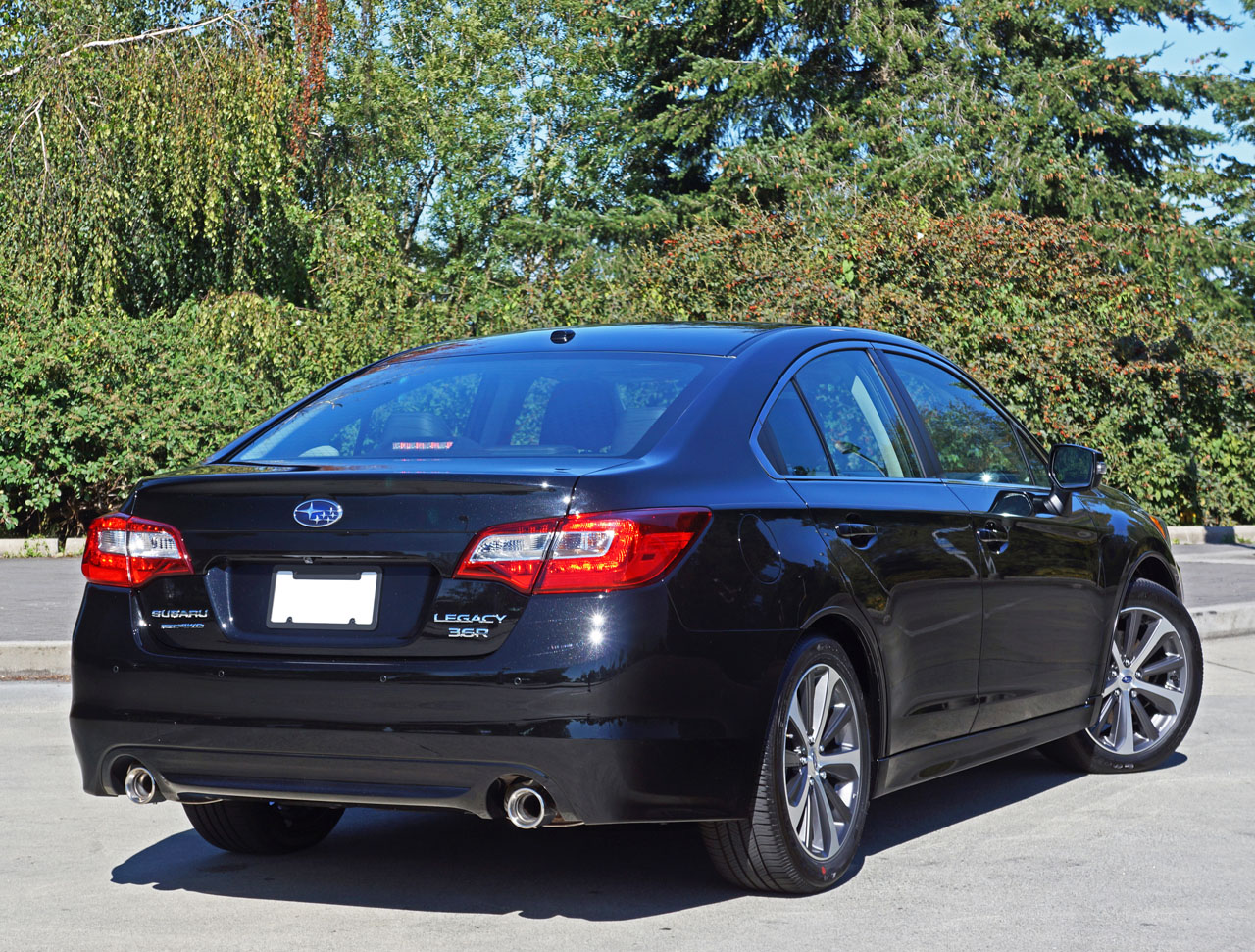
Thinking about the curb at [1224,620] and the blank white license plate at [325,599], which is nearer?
the blank white license plate at [325,599]

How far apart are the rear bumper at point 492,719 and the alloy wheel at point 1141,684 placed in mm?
2831

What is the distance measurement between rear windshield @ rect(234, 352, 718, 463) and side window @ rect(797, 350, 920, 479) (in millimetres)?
436

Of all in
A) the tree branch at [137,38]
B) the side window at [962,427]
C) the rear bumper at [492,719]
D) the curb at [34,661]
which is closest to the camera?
the rear bumper at [492,719]

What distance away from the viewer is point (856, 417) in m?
5.32

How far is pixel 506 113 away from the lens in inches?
1869

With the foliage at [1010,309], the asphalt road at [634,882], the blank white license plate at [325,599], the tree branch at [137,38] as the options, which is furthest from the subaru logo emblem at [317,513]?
the tree branch at [137,38]

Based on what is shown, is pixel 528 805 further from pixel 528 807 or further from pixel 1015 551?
pixel 1015 551

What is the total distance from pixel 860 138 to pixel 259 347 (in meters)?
14.4

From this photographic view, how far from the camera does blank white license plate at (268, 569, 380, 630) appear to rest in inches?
165

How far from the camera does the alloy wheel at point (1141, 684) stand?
22.0 feet

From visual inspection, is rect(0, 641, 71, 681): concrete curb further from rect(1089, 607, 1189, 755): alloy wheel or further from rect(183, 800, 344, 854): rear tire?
rect(1089, 607, 1189, 755): alloy wheel

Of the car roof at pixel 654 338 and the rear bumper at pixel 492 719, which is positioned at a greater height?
the car roof at pixel 654 338

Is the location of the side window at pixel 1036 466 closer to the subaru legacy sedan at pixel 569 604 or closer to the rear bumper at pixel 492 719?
the subaru legacy sedan at pixel 569 604

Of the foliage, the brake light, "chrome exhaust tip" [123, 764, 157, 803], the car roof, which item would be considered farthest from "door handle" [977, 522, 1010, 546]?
the foliage
